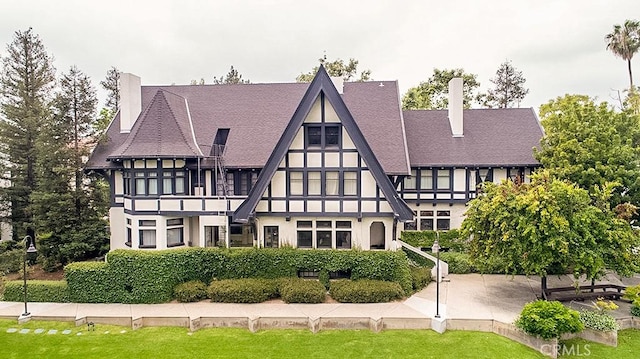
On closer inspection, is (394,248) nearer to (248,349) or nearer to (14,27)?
(248,349)

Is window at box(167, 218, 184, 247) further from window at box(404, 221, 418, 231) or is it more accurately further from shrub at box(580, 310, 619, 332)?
shrub at box(580, 310, 619, 332)

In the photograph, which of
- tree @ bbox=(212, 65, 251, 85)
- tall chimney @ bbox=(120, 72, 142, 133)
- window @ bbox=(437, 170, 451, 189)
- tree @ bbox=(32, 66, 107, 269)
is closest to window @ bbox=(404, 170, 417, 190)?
window @ bbox=(437, 170, 451, 189)

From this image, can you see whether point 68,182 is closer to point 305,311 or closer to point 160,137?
→ point 160,137

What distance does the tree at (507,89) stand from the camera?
44375 millimetres

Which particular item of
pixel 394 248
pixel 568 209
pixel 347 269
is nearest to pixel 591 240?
pixel 568 209

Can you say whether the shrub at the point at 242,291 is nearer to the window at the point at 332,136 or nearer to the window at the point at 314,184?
the window at the point at 314,184

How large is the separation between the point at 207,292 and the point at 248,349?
15.7 feet

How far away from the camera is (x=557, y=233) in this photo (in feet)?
47.5

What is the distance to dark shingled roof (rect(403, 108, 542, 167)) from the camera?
23.7 meters

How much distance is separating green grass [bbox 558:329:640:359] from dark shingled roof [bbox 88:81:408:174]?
10.4 m

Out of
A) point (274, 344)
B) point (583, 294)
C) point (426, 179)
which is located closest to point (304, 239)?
point (274, 344)

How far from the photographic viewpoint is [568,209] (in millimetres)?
15008

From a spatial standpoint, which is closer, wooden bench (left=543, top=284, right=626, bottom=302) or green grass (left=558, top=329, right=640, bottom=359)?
green grass (left=558, top=329, right=640, bottom=359)

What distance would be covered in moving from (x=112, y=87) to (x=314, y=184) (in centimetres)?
3689
